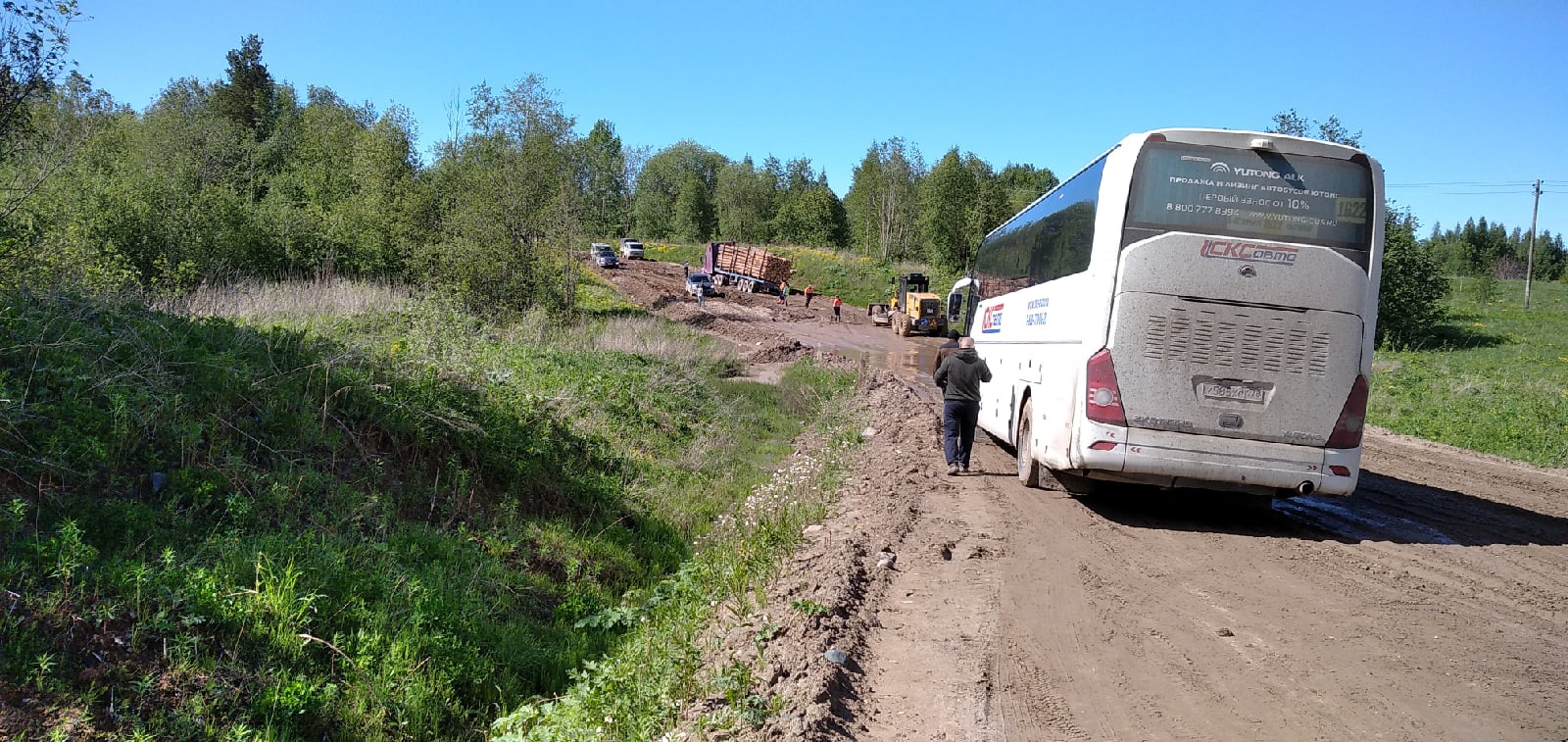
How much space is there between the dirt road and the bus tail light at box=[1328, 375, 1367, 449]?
3.16 feet

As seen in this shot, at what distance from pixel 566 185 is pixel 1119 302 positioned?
873 inches

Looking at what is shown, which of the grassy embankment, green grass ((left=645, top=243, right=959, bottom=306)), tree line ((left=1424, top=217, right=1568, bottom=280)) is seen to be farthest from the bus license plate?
tree line ((left=1424, top=217, right=1568, bottom=280))

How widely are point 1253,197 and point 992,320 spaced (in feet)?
20.1

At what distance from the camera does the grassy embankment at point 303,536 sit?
493cm

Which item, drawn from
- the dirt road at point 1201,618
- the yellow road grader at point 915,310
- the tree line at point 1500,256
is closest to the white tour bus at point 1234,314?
the dirt road at point 1201,618

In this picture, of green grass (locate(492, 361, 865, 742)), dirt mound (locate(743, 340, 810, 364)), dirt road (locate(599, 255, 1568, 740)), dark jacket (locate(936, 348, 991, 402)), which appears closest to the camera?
dirt road (locate(599, 255, 1568, 740))

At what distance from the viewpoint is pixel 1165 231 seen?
25.4ft

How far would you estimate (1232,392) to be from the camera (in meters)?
7.68

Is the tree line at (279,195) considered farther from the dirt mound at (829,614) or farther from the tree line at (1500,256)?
the tree line at (1500,256)

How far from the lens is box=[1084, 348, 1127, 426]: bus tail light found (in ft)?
25.6

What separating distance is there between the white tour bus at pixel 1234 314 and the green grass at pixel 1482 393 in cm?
973

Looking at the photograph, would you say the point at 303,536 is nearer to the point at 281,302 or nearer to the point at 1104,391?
the point at 1104,391

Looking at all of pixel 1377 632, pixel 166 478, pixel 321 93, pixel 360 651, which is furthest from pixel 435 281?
pixel 321 93

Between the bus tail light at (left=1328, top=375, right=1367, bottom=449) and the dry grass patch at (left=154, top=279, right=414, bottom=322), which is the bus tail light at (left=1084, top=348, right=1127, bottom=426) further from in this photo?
the dry grass patch at (left=154, top=279, right=414, bottom=322)
